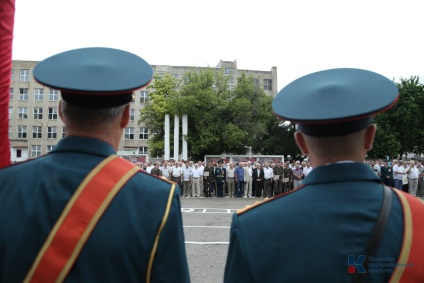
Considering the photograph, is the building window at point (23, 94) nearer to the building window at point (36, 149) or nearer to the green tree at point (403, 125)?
the building window at point (36, 149)

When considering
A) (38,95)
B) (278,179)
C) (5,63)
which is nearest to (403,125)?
(278,179)

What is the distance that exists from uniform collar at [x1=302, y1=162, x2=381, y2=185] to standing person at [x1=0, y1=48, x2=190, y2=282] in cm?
70

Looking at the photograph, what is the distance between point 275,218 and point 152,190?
0.58 m

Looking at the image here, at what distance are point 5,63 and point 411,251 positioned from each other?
2.23 metres

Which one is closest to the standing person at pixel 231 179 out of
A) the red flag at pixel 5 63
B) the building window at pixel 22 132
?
the red flag at pixel 5 63

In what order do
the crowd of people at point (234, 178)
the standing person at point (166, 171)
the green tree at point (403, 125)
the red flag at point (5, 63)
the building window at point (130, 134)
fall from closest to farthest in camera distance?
the red flag at point (5, 63)
the crowd of people at point (234, 178)
the standing person at point (166, 171)
the green tree at point (403, 125)
the building window at point (130, 134)

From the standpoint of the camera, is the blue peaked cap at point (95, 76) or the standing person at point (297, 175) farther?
the standing person at point (297, 175)

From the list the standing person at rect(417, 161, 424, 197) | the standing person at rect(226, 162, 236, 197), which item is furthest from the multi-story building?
the standing person at rect(226, 162, 236, 197)

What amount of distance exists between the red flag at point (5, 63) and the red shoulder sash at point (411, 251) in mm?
2000

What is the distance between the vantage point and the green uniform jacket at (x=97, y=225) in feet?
5.82

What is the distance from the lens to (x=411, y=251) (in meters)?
1.74

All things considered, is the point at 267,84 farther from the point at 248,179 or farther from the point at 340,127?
the point at 340,127

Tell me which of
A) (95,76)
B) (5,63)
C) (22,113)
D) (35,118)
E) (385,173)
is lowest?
(385,173)

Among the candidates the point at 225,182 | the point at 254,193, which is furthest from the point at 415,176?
the point at 225,182
